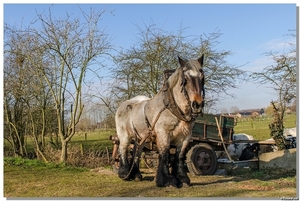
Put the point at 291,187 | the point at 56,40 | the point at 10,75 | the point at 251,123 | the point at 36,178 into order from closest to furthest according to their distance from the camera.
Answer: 1. the point at 291,187
2. the point at 36,178
3. the point at 56,40
4. the point at 10,75
5. the point at 251,123

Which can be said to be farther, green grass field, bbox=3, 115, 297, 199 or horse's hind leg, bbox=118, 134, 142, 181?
horse's hind leg, bbox=118, 134, 142, 181

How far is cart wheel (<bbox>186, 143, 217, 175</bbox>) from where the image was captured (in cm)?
874

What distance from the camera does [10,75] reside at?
A: 11500 millimetres

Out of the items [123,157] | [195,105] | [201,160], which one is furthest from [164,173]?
[201,160]

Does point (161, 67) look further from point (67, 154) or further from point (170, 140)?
point (170, 140)

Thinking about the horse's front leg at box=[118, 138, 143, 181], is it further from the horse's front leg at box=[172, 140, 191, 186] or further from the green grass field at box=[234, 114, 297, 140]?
the green grass field at box=[234, 114, 297, 140]

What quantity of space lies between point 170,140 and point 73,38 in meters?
5.83

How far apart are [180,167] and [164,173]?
1.18ft

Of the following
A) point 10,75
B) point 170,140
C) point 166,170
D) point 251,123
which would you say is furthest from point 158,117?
point 251,123

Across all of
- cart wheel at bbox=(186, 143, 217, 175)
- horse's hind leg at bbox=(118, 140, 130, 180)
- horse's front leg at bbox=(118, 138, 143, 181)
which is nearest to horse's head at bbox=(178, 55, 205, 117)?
horse's front leg at bbox=(118, 138, 143, 181)

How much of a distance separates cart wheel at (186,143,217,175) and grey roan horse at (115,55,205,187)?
2.38 meters

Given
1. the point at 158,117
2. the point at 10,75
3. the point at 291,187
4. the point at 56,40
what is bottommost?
the point at 291,187

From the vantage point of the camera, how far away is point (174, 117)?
5.84 m

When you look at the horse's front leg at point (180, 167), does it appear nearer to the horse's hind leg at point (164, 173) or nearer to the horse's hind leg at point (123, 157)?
the horse's hind leg at point (164, 173)
